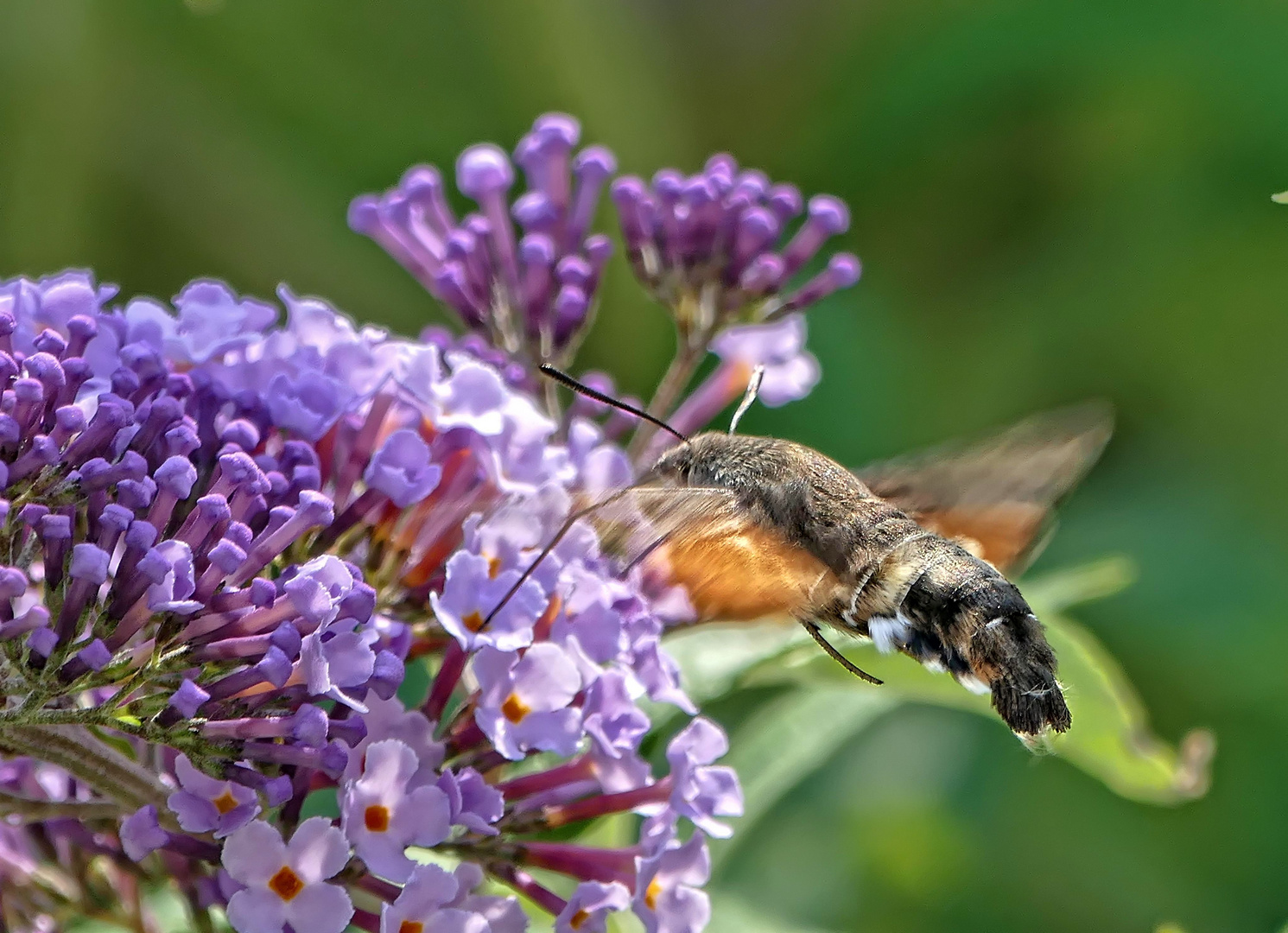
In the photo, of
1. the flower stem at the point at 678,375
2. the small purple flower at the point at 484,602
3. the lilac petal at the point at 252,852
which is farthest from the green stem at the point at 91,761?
the flower stem at the point at 678,375

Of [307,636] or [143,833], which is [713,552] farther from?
[143,833]

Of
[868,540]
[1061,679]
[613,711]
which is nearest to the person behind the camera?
[613,711]

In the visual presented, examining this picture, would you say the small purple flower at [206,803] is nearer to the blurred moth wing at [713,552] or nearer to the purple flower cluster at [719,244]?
the blurred moth wing at [713,552]

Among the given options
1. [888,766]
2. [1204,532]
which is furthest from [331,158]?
[1204,532]

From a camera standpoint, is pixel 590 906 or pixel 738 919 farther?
pixel 738 919

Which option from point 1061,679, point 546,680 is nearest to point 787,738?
point 1061,679

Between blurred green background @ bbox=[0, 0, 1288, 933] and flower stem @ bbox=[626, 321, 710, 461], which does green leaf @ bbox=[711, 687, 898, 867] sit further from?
flower stem @ bbox=[626, 321, 710, 461]
